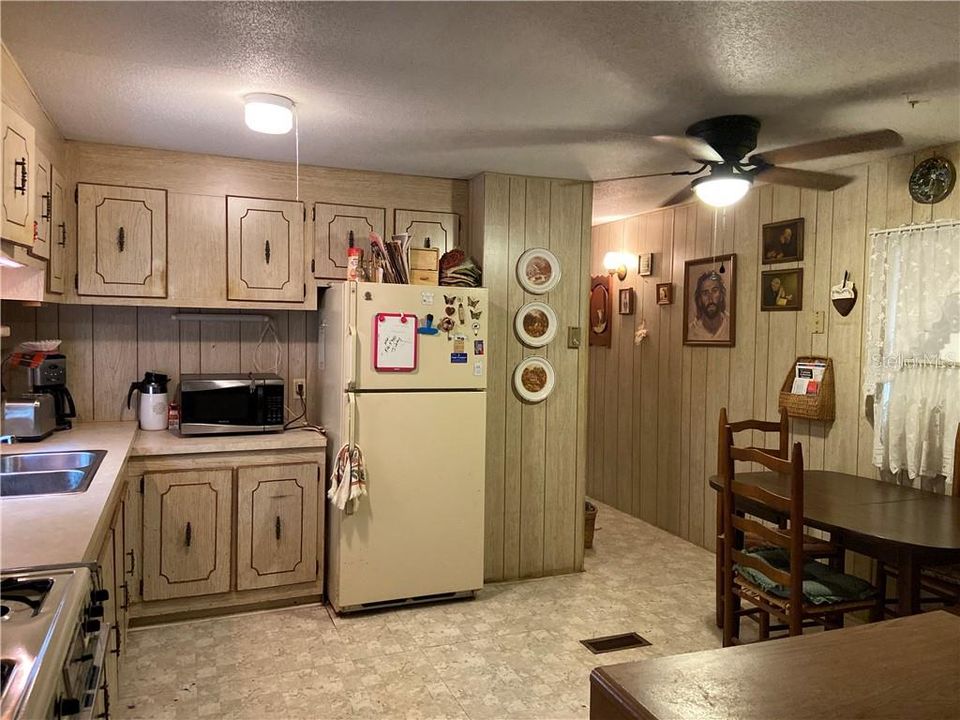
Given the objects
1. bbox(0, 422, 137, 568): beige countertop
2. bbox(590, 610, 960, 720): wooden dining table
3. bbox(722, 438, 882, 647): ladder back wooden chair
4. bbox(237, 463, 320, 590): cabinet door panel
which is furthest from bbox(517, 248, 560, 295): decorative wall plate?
bbox(590, 610, 960, 720): wooden dining table

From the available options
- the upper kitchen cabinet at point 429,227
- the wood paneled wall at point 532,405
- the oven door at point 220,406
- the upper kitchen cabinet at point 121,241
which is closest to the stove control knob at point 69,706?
the oven door at point 220,406

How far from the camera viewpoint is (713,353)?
4.50 m

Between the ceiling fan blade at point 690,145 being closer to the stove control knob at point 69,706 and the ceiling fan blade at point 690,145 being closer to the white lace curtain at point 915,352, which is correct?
the white lace curtain at point 915,352

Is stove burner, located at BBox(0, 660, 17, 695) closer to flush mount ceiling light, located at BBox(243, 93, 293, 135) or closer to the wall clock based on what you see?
flush mount ceiling light, located at BBox(243, 93, 293, 135)

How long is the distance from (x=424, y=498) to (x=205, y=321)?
152 cm

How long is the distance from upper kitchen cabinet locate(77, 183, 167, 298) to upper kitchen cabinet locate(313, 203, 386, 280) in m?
0.75

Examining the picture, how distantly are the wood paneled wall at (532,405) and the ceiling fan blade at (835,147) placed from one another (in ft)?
3.74

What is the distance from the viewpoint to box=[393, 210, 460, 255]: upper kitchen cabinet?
392 cm

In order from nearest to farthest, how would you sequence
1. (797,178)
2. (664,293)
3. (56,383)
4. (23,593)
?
(23,593), (797,178), (56,383), (664,293)

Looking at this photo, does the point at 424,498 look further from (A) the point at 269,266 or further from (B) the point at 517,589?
(A) the point at 269,266

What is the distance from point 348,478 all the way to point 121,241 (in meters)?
1.60

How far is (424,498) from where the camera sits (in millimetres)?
3521

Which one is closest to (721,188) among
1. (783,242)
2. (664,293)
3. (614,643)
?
(783,242)

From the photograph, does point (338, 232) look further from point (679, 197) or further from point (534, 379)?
point (679, 197)
